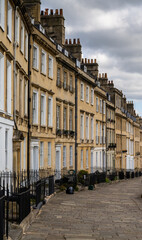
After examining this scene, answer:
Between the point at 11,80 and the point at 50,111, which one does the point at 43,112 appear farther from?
the point at 11,80

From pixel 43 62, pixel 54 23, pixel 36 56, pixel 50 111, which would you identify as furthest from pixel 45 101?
pixel 54 23

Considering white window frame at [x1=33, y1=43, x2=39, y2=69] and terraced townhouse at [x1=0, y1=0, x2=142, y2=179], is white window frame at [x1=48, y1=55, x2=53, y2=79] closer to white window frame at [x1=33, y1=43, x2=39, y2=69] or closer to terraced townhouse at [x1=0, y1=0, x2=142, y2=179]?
terraced townhouse at [x1=0, y1=0, x2=142, y2=179]

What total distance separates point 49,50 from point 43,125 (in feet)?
16.1

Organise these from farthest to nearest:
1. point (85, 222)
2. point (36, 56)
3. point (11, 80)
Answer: point (36, 56), point (11, 80), point (85, 222)

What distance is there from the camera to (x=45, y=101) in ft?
93.3

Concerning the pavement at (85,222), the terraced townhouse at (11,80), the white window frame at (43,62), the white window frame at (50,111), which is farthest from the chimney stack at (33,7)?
the pavement at (85,222)

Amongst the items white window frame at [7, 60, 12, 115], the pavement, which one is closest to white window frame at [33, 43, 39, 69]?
white window frame at [7, 60, 12, 115]

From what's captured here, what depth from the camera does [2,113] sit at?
54.5ft

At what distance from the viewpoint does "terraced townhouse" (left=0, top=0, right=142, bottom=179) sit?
1808 cm

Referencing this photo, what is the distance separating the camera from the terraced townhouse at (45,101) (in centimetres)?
1808

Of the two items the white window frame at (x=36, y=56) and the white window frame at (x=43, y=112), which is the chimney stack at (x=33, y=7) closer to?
the white window frame at (x=36, y=56)

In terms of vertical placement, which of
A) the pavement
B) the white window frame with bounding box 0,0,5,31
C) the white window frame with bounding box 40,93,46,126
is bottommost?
the pavement

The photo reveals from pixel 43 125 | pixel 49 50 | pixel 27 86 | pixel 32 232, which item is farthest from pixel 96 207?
pixel 49 50

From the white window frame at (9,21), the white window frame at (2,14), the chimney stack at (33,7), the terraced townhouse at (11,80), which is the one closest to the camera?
the white window frame at (2,14)
